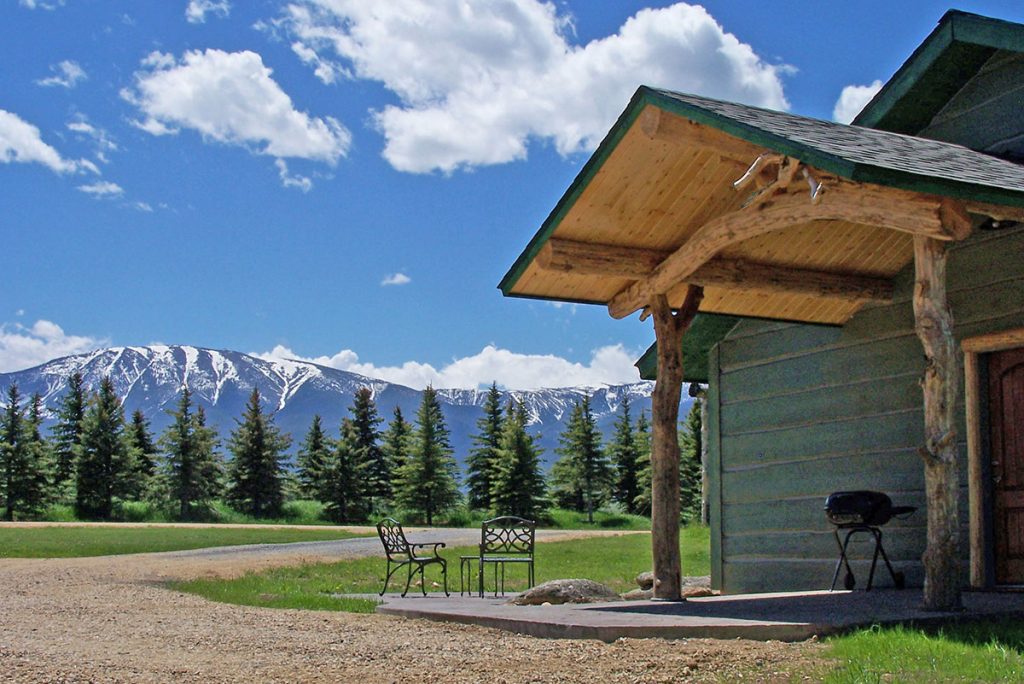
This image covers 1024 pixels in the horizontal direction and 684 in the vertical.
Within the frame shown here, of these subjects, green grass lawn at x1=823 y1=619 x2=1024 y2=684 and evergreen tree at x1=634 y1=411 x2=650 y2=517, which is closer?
green grass lawn at x1=823 y1=619 x2=1024 y2=684

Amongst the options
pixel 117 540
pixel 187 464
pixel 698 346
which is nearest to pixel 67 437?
pixel 187 464

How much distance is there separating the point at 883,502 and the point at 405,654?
5235 millimetres

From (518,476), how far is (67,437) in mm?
22153

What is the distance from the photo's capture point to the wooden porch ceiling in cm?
771

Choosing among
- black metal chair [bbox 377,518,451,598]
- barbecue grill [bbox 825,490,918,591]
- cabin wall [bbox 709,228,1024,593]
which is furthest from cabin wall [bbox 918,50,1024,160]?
black metal chair [bbox 377,518,451,598]

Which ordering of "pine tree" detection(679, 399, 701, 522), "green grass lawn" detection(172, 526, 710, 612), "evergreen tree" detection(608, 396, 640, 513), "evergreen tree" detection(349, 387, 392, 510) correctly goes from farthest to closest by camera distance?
"evergreen tree" detection(608, 396, 640, 513) < "evergreen tree" detection(349, 387, 392, 510) < "pine tree" detection(679, 399, 701, 522) < "green grass lawn" detection(172, 526, 710, 612)

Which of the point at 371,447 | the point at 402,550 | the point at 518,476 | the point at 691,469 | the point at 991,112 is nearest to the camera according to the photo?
the point at 991,112

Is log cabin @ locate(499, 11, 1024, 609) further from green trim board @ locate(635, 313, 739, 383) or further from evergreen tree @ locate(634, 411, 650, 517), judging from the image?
evergreen tree @ locate(634, 411, 650, 517)

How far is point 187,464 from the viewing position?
5034 cm

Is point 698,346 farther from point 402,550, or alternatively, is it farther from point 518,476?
point 518,476

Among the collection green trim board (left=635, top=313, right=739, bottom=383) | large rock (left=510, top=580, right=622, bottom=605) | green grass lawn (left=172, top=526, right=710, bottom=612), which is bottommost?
green grass lawn (left=172, top=526, right=710, bottom=612)

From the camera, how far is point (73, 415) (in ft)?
180

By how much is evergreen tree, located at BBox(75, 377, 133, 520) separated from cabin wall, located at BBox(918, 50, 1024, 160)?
4294 centimetres

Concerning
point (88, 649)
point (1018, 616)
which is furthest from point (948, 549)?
point (88, 649)
